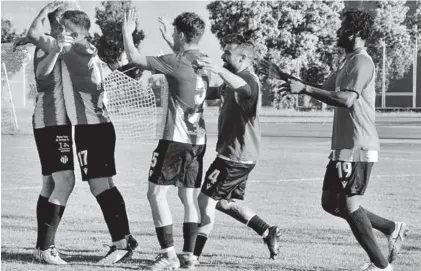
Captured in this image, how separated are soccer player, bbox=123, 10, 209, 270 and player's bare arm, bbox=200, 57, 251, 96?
0.47 metres

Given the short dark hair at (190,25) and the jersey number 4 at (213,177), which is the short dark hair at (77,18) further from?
the jersey number 4 at (213,177)

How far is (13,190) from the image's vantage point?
12.1 m

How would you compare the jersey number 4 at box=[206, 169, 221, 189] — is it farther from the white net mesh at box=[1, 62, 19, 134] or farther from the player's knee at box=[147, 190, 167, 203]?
the white net mesh at box=[1, 62, 19, 134]

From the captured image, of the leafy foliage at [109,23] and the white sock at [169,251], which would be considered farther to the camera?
the leafy foliage at [109,23]

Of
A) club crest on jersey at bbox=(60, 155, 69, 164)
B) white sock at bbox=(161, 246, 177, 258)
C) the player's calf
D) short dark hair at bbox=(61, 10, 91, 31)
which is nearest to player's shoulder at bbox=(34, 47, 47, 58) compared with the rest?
short dark hair at bbox=(61, 10, 91, 31)

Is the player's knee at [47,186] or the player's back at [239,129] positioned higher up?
the player's back at [239,129]

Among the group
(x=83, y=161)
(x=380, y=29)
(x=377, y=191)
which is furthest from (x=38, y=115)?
(x=380, y=29)

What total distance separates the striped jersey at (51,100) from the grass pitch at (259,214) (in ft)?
3.96

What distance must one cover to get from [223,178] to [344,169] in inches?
40.4

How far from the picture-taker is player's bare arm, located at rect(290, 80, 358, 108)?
545 centimetres

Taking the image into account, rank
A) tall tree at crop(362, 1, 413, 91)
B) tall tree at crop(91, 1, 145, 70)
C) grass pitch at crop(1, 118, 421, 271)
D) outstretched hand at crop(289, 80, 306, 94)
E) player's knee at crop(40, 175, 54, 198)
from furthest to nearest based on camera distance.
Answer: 1. tall tree at crop(362, 1, 413, 91)
2. tall tree at crop(91, 1, 145, 70)
3. player's knee at crop(40, 175, 54, 198)
4. grass pitch at crop(1, 118, 421, 271)
5. outstretched hand at crop(289, 80, 306, 94)

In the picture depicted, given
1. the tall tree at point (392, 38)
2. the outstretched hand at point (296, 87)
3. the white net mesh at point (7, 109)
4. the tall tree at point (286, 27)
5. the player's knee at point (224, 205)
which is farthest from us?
the tall tree at point (392, 38)

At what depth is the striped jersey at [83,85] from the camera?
647cm

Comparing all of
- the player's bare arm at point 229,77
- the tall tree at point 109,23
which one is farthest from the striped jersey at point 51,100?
the tall tree at point 109,23
